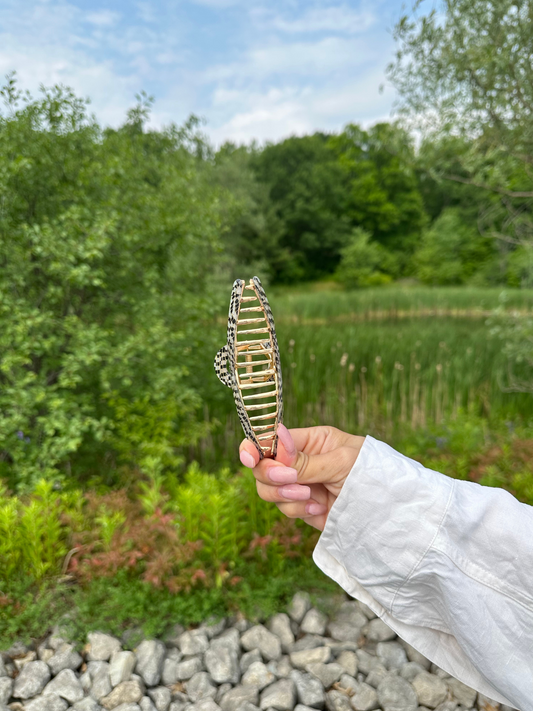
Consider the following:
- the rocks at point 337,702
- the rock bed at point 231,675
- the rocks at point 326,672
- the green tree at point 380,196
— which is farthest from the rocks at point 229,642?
the green tree at point 380,196

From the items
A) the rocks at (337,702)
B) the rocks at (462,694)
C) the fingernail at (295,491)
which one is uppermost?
the fingernail at (295,491)

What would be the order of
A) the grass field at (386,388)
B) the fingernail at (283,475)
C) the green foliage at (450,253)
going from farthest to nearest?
the green foliage at (450,253) < the grass field at (386,388) < the fingernail at (283,475)

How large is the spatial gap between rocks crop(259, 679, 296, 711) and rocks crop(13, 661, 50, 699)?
88cm

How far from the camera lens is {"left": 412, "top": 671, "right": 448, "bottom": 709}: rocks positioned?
187cm

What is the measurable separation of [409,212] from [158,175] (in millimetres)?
30456

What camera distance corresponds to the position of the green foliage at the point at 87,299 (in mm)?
2889

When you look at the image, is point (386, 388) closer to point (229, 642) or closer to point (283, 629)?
point (283, 629)

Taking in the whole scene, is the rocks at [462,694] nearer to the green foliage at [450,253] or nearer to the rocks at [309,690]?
the rocks at [309,690]

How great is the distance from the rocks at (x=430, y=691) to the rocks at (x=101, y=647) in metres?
1.26

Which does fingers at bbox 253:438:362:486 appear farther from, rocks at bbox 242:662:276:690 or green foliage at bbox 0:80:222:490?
green foliage at bbox 0:80:222:490

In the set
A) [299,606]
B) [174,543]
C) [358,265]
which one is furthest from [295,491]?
[358,265]

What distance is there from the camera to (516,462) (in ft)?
10.4

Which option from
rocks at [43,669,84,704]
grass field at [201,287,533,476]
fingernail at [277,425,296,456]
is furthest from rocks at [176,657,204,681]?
grass field at [201,287,533,476]

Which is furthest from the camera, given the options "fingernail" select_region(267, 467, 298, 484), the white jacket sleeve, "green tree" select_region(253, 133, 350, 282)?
"green tree" select_region(253, 133, 350, 282)
